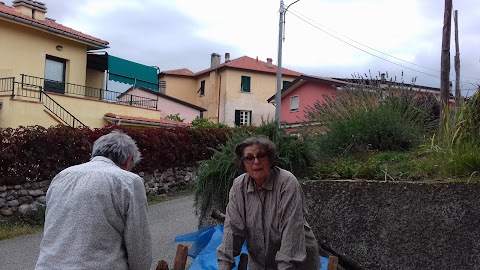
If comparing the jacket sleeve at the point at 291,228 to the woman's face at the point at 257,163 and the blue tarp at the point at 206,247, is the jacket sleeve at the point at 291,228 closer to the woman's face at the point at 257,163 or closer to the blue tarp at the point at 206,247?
the woman's face at the point at 257,163

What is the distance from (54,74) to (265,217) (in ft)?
67.0

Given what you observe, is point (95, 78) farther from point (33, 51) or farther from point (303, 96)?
point (303, 96)

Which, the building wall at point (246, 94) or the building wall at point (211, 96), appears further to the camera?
the building wall at point (211, 96)

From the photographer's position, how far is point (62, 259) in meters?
2.75

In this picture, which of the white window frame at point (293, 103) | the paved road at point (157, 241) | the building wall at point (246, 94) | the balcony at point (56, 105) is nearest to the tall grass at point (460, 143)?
the paved road at point (157, 241)

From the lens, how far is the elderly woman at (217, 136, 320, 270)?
3141 mm

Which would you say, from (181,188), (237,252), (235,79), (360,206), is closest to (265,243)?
(237,252)

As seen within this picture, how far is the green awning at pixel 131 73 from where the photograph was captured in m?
22.9

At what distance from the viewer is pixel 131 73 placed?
23.5m

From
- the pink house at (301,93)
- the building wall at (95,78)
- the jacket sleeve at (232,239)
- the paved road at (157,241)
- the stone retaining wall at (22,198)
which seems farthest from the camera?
the pink house at (301,93)

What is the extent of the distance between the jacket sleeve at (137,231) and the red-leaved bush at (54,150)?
195 inches

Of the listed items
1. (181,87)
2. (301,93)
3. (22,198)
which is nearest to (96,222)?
(22,198)

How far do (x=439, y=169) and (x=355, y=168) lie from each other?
0.90m

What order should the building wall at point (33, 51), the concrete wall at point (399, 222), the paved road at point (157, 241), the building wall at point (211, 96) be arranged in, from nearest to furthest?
the concrete wall at point (399, 222), the paved road at point (157, 241), the building wall at point (33, 51), the building wall at point (211, 96)
